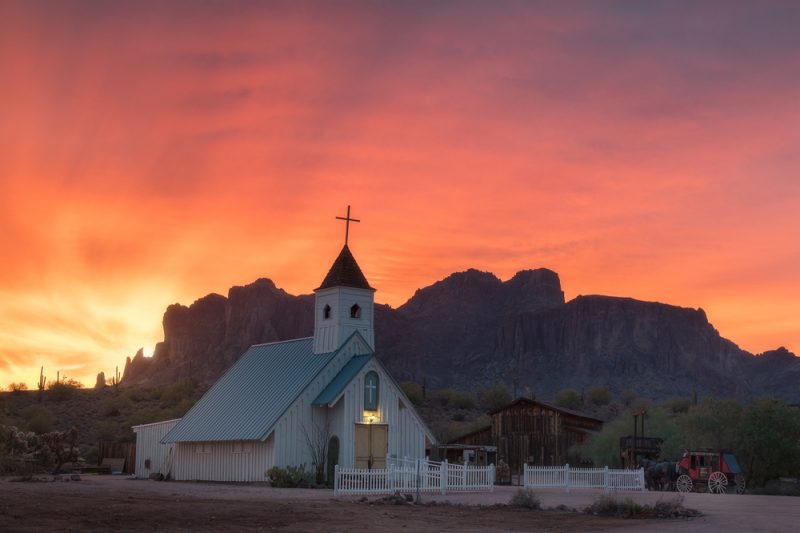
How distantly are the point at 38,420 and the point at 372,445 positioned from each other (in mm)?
44164

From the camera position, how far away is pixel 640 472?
4353 cm

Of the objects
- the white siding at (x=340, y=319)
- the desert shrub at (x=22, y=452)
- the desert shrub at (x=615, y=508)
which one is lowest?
the desert shrub at (x=615, y=508)

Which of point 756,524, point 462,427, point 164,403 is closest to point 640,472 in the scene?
point 756,524

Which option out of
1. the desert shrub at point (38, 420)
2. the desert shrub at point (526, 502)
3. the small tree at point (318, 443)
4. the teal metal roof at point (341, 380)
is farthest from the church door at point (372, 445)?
the desert shrub at point (38, 420)

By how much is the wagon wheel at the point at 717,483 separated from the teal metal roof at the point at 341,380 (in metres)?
16.2

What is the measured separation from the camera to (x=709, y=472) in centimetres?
4381

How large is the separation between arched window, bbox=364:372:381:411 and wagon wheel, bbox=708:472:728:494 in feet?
50.3

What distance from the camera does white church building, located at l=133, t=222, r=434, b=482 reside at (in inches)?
1695

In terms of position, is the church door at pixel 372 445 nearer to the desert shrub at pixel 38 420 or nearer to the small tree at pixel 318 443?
the small tree at pixel 318 443

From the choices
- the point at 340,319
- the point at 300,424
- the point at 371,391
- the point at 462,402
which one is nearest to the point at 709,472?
the point at 371,391

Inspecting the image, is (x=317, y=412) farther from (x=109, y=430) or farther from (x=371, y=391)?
(x=109, y=430)

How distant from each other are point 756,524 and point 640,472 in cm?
→ 2158

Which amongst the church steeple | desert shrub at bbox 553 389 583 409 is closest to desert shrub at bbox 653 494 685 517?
the church steeple

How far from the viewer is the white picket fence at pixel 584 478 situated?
4256 cm
